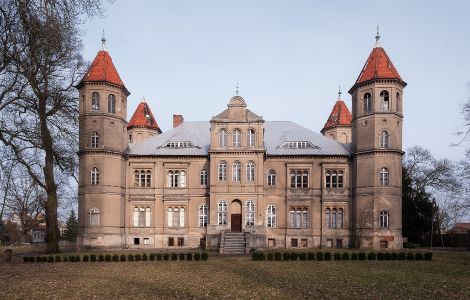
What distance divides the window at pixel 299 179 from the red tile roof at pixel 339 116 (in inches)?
667

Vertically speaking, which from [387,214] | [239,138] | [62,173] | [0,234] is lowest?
[0,234]

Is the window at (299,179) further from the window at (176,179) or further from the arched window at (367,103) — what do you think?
the window at (176,179)

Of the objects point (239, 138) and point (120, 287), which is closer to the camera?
point (120, 287)

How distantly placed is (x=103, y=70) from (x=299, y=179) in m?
19.3

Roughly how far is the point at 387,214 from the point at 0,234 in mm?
50873

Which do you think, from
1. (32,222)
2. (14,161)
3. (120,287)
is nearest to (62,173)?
(14,161)

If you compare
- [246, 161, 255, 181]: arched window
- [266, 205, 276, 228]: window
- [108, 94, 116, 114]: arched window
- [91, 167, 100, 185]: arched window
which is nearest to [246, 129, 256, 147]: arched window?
[246, 161, 255, 181]: arched window

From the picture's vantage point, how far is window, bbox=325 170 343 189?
43106mm

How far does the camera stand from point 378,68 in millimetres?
41125

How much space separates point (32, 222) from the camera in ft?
217

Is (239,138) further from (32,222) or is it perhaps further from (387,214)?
(32,222)

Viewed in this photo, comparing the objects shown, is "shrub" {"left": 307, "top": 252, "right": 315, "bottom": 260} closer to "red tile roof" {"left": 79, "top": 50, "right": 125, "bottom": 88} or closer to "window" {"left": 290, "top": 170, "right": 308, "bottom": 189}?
"window" {"left": 290, "top": 170, "right": 308, "bottom": 189}

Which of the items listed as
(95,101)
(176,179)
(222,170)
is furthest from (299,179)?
(95,101)

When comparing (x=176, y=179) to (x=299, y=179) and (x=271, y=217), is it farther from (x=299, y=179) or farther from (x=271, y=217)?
(x=299, y=179)
